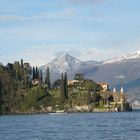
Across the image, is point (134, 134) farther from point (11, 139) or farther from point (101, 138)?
point (11, 139)

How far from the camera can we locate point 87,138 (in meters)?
89.1

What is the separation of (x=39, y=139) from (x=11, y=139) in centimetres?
444

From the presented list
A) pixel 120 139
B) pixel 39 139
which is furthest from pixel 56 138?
pixel 120 139

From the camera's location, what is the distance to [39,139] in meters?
88.6

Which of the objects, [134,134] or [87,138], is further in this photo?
[134,134]

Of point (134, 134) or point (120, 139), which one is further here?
point (134, 134)

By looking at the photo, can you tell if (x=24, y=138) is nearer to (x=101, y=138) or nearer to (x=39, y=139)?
(x=39, y=139)

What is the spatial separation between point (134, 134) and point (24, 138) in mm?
18752

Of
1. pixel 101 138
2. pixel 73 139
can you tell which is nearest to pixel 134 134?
pixel 101 138

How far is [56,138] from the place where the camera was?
89.6 metres

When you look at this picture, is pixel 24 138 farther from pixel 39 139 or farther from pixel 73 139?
pixel 73 139

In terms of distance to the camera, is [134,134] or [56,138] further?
[134,134]

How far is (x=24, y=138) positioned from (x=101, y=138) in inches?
487

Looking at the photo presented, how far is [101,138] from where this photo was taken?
295 ft
